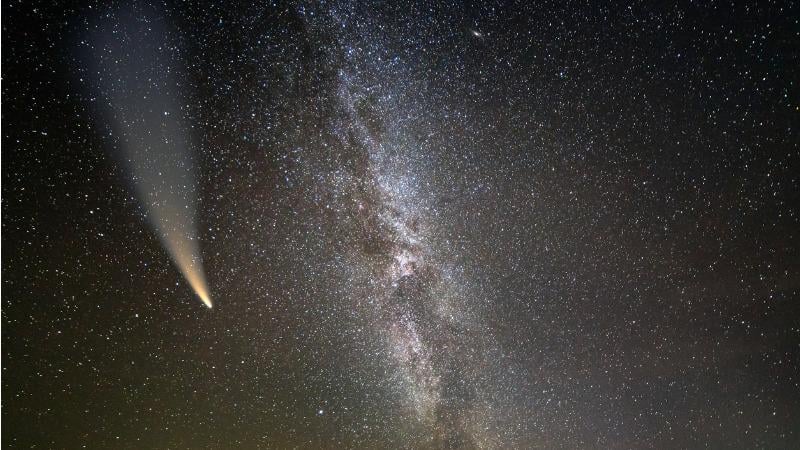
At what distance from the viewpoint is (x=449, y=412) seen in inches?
95.4

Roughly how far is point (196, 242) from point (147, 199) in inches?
9.9

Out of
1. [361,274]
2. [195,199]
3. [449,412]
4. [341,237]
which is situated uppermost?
[195,199]

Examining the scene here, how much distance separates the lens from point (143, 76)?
1.39m

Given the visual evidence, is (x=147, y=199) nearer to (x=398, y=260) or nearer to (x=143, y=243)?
(x=143, y=243)

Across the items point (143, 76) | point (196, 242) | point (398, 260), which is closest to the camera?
point (143, 76)

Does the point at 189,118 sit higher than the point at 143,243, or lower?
higher

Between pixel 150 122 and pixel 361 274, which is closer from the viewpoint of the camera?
pixel 150 122

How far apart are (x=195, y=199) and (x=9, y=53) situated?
0.70 meters

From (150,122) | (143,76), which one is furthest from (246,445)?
(143,76)

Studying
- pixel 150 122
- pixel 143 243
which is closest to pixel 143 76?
pixel 150 122

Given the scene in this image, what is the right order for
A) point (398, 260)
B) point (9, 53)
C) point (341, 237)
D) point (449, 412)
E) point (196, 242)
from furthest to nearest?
point (449, 412), point (398, 260), point (341, 237), point (196, 242), point (9, 53)

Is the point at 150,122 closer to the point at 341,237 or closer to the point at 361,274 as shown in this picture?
the point at 341,237

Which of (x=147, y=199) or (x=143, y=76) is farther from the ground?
(x=143, y=76)

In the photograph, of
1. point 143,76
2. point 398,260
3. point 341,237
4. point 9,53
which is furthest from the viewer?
point 398,260
